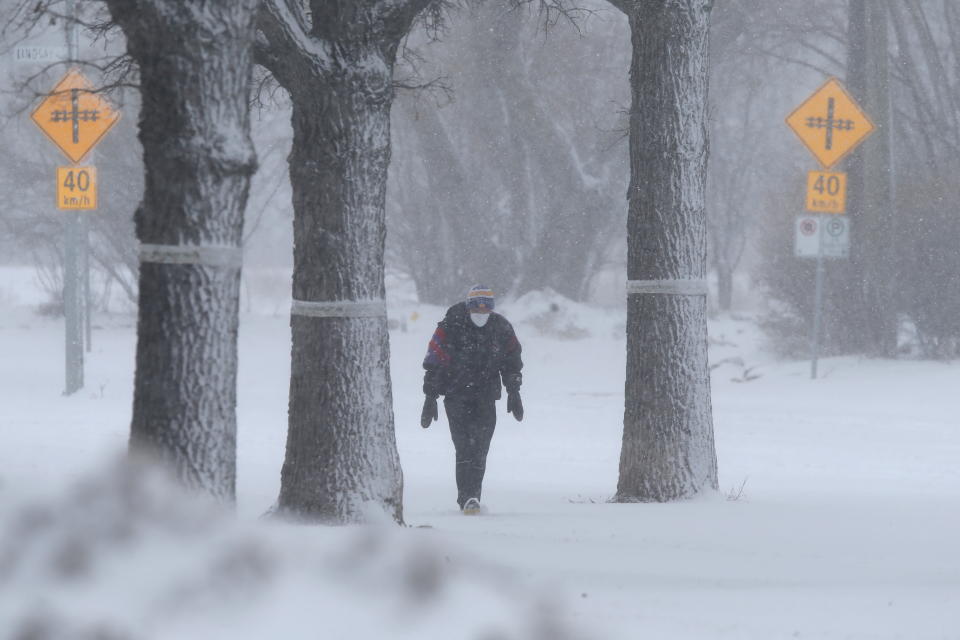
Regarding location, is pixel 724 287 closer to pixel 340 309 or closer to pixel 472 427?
pixel 472 427

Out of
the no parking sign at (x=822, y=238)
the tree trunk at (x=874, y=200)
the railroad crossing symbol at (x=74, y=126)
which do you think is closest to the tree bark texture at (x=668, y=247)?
the railroad crossing symbol at (x=74, y=126)

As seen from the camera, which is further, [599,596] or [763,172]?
[763,172]

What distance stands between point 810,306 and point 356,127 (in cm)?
1541

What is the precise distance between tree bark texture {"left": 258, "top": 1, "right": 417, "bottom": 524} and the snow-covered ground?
52 centimetres

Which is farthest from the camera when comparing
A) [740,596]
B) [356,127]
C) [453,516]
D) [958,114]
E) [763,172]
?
[763,172]

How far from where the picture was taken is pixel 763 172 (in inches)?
1651

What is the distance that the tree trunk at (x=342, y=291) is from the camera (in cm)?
668

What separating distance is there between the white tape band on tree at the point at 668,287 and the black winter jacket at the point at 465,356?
44.7 inches

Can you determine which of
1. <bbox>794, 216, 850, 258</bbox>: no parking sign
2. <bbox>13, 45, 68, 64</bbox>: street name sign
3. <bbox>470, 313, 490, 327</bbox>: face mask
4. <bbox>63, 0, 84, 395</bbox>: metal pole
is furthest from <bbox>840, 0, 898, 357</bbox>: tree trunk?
<bbox>470, 313, 490, 327</bbox>: face mask

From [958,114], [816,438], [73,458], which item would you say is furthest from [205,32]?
[958,114]

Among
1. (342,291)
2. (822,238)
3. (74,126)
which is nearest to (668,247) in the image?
(342,291)

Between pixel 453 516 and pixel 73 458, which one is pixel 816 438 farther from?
pixel 73 458

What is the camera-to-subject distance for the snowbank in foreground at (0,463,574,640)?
146 inches

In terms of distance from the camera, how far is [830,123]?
1728cm
